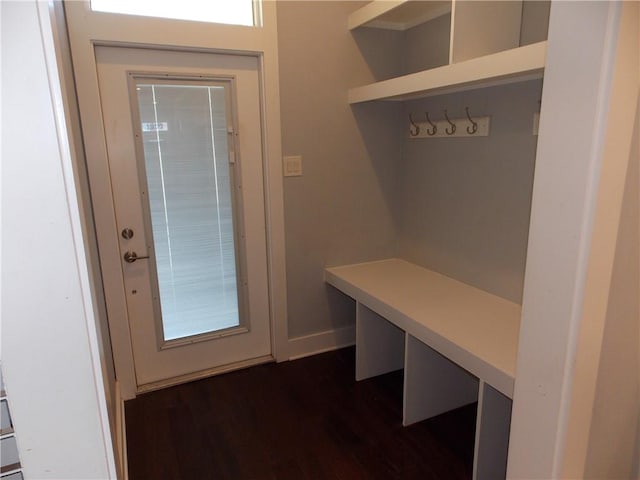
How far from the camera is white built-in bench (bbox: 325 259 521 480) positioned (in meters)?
1.68

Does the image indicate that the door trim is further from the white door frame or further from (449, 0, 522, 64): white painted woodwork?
(449, 0, 522, 64): white painted woodwork

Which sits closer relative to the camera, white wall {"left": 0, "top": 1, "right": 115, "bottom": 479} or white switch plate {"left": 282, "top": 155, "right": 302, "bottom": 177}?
white wall {"left": 0, "top": 1, "right": 115, "bottom": 479}

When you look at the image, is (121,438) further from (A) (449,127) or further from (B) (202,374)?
(A) (449,127)

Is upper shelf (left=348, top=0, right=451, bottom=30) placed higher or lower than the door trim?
higher

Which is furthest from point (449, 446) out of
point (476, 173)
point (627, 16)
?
point (627, 16)

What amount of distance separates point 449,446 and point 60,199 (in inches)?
77.8

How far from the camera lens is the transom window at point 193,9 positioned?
81.2 inches

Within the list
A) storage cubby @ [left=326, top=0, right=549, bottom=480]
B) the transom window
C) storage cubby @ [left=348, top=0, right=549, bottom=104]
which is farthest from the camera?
the transom window

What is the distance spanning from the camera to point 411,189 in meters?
2.77

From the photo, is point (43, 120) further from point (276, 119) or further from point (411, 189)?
point (411, 189)

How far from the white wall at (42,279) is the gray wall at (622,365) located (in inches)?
51.2

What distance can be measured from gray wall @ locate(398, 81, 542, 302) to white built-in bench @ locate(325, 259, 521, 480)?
14 centimetres

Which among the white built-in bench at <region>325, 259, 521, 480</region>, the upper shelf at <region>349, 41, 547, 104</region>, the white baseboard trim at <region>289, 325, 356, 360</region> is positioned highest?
the upper shelf at <region>349, 41, 547, 104</region>

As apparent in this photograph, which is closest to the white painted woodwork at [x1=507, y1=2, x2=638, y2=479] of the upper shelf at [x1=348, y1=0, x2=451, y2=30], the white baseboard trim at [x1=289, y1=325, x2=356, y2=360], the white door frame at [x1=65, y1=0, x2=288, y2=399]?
the upper shelf at [x1=348, y1=0, x2=451, y2=30]
